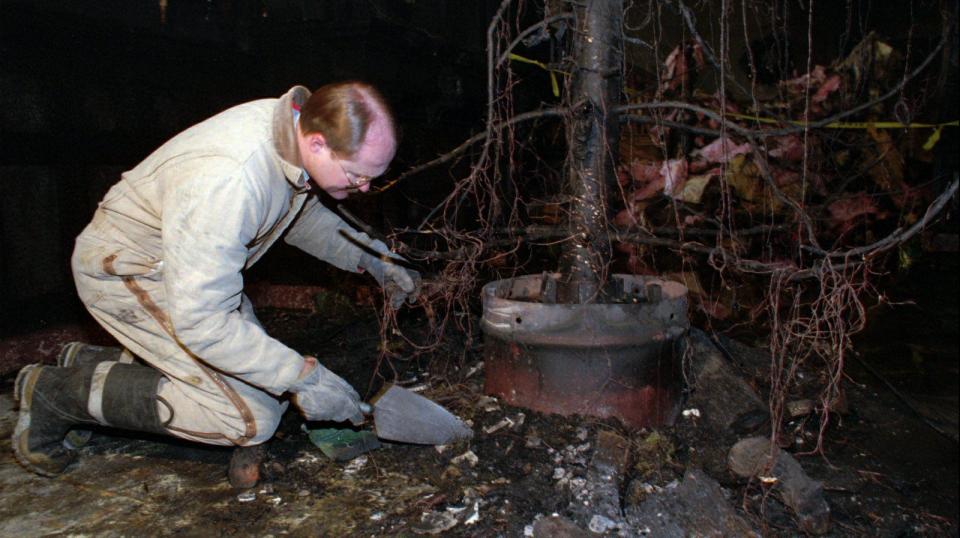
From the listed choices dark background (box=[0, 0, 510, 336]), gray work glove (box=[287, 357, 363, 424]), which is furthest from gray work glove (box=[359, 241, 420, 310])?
gray work glove (box=[287, 357, 363, 424])

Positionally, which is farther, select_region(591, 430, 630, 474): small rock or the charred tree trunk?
the charred tree trunk

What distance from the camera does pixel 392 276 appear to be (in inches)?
123

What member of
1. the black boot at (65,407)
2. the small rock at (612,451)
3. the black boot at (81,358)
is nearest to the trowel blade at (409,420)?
the small rock at (612,451)

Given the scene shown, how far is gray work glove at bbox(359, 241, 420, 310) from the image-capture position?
3.11 m

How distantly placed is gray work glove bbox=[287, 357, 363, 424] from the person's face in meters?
0.67

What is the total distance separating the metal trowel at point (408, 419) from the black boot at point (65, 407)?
816 millimetres

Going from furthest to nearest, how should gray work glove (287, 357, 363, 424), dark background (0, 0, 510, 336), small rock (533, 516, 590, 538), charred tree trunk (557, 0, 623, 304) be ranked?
dark background (0, 0, 510, 336)
charred tree trunk (557, 0, 623, 304)
gray work glove (287, 357, 363, 424)
small rock (533, 516, 590, 538)

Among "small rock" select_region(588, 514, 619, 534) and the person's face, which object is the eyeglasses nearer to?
the person's face

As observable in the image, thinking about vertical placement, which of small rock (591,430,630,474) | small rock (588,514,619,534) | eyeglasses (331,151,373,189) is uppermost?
eyeglasses (331,151,373,189)

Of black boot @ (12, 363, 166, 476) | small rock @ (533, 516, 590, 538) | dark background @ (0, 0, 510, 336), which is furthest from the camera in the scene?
dark background @ (0, 0, 510, 336)

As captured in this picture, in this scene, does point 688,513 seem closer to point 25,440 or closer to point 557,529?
point 557,529

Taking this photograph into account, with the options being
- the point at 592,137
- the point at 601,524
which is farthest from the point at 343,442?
the point at 592,137

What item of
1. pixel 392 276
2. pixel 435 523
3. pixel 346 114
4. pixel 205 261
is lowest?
pixel 435 523

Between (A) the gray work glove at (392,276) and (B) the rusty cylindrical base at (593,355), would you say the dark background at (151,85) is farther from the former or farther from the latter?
(B) the rusty cylindrical base at (593,355)
